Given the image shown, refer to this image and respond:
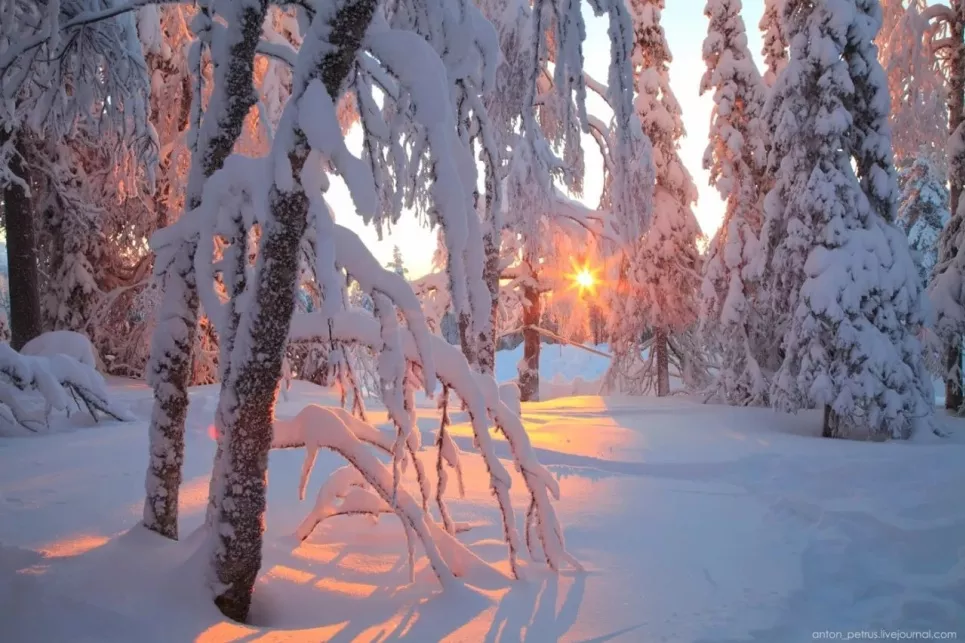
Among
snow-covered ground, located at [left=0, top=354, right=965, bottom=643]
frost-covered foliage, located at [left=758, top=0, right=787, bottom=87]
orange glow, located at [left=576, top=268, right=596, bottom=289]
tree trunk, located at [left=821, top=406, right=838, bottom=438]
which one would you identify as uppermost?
frost-covered foliage, located at [left=758, top=0, right=787, bottom=87]

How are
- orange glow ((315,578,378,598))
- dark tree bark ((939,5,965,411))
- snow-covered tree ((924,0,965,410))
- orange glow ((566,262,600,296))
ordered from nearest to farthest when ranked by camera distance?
orange glow ((315,578,378,598)), snow-covered tree ((924,0,965,410)), dark tree bark ((939,5,965,411)), orange glow ((566,262,600,296))

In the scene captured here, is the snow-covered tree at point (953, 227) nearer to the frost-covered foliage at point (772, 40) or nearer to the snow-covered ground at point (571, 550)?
the frost-covered foliage at point (772, 40)

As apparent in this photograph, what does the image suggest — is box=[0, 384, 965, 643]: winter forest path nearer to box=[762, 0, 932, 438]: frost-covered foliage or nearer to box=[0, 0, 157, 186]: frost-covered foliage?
box=[762, 0, 932, 438]: frost-covered foliage

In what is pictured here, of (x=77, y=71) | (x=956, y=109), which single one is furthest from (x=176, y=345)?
(x=956, y=109)

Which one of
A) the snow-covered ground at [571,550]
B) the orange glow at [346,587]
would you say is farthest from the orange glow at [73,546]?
the orange glow at [346,587]

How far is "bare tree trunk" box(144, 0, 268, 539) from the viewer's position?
3.45m

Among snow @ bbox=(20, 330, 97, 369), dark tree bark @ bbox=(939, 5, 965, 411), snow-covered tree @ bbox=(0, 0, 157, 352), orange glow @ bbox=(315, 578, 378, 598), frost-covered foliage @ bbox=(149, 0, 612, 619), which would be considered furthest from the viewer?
dark tree bark @ bbox=(939, 5, 965, 411)

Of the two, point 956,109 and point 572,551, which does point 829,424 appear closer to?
point 572,551

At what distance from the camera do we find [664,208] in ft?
55.1

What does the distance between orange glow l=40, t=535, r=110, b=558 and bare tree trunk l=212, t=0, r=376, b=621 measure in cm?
85

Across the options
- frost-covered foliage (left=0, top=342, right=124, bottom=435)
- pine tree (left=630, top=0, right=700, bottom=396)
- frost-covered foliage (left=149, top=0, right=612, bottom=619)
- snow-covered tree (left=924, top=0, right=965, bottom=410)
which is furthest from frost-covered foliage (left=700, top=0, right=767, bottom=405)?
frost-covered foliage (left=149, top=0, right=612, bottom=619)

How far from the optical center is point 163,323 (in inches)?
141

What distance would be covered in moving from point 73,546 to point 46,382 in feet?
13.0

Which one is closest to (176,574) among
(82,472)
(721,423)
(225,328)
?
(225,328)
